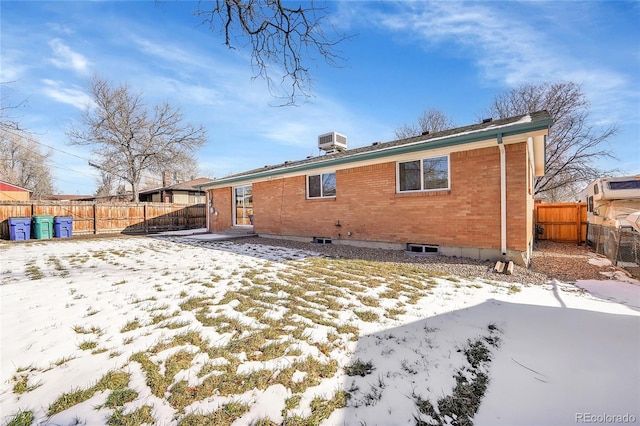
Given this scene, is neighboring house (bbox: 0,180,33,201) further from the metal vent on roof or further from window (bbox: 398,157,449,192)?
window (bbox: 398,157,449,192)

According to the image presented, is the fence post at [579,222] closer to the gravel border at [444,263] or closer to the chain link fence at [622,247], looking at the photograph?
the chain link fence at [622,247]

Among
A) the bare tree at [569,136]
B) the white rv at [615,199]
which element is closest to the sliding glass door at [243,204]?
the white rv at [615,199]

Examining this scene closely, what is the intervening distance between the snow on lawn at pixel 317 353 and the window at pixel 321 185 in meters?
5.60

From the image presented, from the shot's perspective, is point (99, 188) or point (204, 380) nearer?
point (204, 380)

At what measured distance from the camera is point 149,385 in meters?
2.11

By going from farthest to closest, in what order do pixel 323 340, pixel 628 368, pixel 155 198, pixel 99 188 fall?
pixel 99 188, pixel 155 198, pixel 323 340, pixel 628 368

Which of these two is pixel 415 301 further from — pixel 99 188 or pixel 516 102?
pixel 99 188

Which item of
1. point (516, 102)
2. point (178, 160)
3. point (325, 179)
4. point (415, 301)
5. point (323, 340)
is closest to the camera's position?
point (323, 340)

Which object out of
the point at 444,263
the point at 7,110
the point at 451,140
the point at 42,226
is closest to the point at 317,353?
the point at 444,263

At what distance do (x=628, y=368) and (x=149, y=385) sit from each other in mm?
4075

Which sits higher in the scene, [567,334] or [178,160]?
[178,160]

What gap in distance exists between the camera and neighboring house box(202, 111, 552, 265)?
6285 millimetres

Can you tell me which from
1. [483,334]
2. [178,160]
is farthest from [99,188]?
[483,334]

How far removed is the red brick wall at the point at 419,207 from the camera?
6316mm
